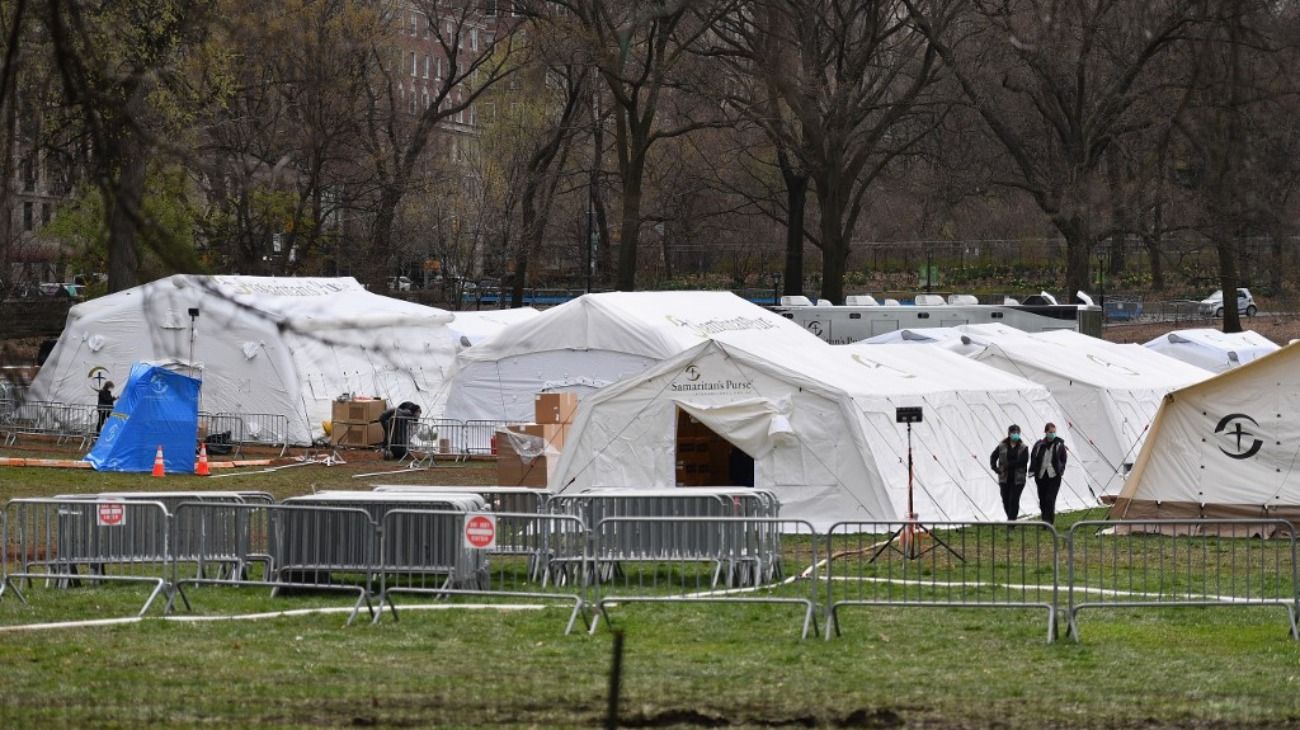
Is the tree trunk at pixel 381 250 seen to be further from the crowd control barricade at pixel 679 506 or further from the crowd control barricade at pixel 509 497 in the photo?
the crowd control barricade at pixel 679 506

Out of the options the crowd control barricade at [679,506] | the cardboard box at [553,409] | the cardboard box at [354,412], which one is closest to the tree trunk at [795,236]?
the cardboard box at [354,412]

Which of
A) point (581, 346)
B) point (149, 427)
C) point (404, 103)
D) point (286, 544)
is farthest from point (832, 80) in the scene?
point (404, 103)

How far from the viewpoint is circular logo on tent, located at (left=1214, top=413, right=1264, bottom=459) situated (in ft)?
80.4

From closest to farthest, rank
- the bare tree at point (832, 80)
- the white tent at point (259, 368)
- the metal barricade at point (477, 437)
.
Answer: the bare tree at point (832, 80)
the metal barricade at point (477, 437)
the white tent at point (259, 368)

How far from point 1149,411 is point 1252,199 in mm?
27468

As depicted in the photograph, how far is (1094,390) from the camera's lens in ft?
105

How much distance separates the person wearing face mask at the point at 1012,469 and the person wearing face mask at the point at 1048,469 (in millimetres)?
481

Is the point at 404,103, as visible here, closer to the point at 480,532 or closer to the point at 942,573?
the point at 942,573

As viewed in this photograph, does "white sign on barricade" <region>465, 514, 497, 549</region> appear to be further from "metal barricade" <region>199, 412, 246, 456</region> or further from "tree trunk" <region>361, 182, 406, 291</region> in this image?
"tree trunk" <region>361, 182, 406, 291</region>

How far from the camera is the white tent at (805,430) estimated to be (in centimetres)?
2420

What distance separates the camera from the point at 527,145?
221ft

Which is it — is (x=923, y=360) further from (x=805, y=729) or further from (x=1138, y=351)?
(x=805, y=729)

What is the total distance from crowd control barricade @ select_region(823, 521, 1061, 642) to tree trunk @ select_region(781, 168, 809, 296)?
40.2 metres

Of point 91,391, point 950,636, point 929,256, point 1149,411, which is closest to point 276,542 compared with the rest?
point 950,636
